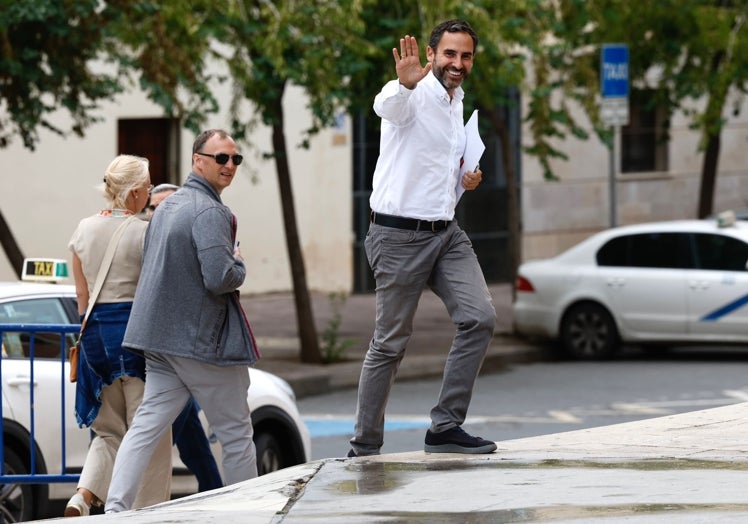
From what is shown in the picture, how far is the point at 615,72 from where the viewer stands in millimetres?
18922

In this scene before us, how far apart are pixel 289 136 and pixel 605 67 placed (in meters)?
7.21

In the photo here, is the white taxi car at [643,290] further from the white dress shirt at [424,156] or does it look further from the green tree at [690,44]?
the white dress shirt at [424,156]

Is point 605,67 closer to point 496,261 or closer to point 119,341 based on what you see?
point 496,261

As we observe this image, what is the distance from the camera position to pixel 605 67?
18953 mm

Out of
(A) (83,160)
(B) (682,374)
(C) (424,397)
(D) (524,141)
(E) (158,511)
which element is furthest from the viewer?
(D) (524,141)

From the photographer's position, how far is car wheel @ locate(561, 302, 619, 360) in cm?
1802

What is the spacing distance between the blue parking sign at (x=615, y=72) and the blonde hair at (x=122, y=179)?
37.5 ft

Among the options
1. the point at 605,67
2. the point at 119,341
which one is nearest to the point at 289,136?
the point at 605,67

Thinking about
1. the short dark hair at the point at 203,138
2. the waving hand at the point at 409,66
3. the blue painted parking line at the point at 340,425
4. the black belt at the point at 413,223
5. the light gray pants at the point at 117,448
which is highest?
the waving hand at the point at 409,66

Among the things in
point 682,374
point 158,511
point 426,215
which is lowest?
point 682,374

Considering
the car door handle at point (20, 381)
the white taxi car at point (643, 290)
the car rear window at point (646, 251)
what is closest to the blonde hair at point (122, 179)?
the car door handle at point (20, 381)

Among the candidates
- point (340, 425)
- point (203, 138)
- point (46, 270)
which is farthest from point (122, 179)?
point (340, 425)

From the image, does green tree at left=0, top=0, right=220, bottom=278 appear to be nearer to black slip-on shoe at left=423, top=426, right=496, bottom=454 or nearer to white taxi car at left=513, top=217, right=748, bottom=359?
white taxi car at left=513, top=217, right=748, bottom=359

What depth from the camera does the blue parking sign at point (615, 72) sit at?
18.8 metres
